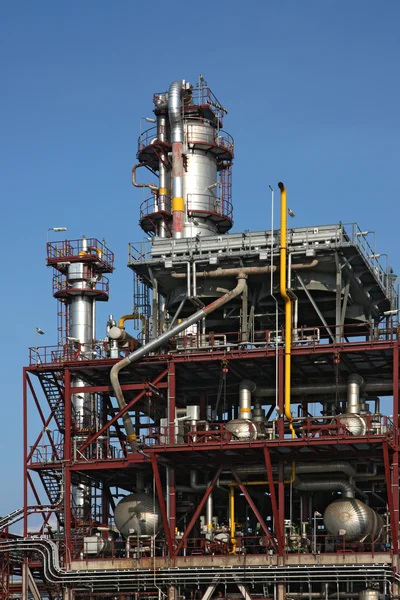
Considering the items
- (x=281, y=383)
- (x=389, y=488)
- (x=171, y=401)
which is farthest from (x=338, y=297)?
(x=389, y=488)

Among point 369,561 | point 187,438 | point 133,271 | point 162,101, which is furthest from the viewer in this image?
point 162,101

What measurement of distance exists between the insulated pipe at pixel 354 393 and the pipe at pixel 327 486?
463 cm

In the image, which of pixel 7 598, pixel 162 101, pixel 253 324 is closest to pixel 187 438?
pixel 253 324

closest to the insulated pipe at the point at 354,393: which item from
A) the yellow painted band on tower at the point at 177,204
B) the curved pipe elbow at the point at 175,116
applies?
the yellow painted band on tower at the point at 177,204

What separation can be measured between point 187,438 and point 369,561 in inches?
597

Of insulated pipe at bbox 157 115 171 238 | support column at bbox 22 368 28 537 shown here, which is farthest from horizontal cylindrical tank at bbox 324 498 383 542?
insulated pipe at bbox 157 115 171 238

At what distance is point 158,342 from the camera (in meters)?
103

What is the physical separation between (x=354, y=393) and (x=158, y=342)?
1338 centimetres

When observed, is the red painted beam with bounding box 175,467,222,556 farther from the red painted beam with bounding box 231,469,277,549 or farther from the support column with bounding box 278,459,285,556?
the support column with bounding box 278,459,285,556

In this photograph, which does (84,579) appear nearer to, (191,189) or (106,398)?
(106,398)

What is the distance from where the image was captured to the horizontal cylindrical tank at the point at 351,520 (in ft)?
316

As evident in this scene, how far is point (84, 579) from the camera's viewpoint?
99938 mm

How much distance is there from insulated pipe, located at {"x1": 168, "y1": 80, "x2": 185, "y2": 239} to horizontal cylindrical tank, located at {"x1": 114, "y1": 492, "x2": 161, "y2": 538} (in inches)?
823

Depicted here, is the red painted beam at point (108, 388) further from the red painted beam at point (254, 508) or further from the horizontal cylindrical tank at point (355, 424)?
the horizontal cylindrical tank at point (355, 424)
